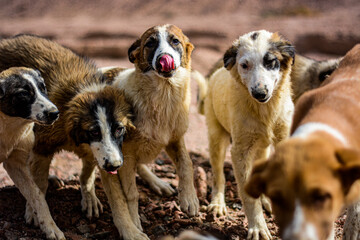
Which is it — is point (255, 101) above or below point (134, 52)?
below

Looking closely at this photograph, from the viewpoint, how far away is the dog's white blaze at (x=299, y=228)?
260 cm

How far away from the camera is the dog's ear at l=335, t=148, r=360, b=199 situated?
269 centimetres

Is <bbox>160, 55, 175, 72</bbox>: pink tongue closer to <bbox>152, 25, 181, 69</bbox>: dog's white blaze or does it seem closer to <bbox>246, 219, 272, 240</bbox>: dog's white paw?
<bbox>152, 25, 181, 69</bbox>: dog's white blaze

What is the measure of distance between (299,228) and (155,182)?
3.65m

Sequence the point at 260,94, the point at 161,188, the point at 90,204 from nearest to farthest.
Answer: the point at 260,94 → the point at 90,204 → the point at 161,188

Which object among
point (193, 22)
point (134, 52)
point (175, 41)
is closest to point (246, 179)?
point (175, 41)

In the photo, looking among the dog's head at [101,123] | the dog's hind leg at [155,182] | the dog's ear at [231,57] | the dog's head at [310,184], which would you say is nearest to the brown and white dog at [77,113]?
the dog's head at [101,123]

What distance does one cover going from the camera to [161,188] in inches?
240

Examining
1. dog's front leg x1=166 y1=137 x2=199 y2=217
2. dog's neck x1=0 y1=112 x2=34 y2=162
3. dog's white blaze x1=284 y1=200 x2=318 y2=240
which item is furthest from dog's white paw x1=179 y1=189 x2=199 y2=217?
dog's white blaze x1=284 y1=200 x2=318 y2=240

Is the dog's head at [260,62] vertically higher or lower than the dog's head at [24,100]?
higher

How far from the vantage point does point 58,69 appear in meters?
5.50

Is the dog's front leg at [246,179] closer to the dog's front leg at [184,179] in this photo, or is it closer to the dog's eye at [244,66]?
the dog's front leg at [184,179]

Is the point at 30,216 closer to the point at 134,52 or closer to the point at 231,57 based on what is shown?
the point at 134,52

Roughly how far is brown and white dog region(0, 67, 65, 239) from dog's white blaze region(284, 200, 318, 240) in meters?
2.69
